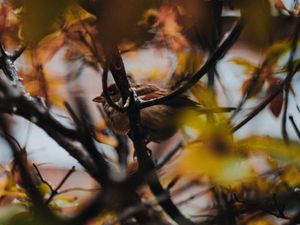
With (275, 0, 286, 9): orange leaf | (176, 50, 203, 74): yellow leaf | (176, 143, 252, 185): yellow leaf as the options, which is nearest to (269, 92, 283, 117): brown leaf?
(275, 0, 286, 9): orange leaf

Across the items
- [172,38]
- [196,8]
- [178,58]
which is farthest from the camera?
[178,58]

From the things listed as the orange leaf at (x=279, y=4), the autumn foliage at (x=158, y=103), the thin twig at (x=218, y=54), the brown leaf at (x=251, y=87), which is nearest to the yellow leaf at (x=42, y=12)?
the autumn foliage at (x=158, y=103)

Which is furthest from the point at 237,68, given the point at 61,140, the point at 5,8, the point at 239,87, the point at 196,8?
the point at 196,8

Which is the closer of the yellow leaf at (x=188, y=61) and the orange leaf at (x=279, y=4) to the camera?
the orange leaf at (x=279, y=4)

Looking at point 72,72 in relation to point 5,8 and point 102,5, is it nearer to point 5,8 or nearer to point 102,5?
point 5,8

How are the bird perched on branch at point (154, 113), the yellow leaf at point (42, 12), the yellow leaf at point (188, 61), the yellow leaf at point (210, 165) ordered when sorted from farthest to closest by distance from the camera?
the bird perched on branch at point (154, 113)
the yellow leaf at point (188, 61)
the yellow leaf at point (210, 165)
the yellow leaf at point (42, 12)

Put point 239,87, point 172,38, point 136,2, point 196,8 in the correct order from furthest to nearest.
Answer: point 172,38 → point 239,87 → point 196,8 → point 136,2

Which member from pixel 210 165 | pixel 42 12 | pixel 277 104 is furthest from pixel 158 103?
pixel 42 12

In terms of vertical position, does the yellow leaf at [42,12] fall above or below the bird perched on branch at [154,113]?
above

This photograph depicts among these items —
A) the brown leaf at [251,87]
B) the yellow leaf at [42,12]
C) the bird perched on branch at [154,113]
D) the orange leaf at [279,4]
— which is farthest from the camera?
the bird perched on branch at [154,113]

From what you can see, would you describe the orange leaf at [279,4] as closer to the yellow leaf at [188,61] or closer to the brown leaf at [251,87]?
the brown leaf at [251,87]

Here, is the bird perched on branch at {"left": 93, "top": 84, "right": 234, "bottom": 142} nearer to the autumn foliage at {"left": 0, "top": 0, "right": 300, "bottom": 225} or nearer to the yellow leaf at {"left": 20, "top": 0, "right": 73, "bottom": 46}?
the autumn foliage at {"left": 0, "top": 0, "right": 300, "bottom": 225}
